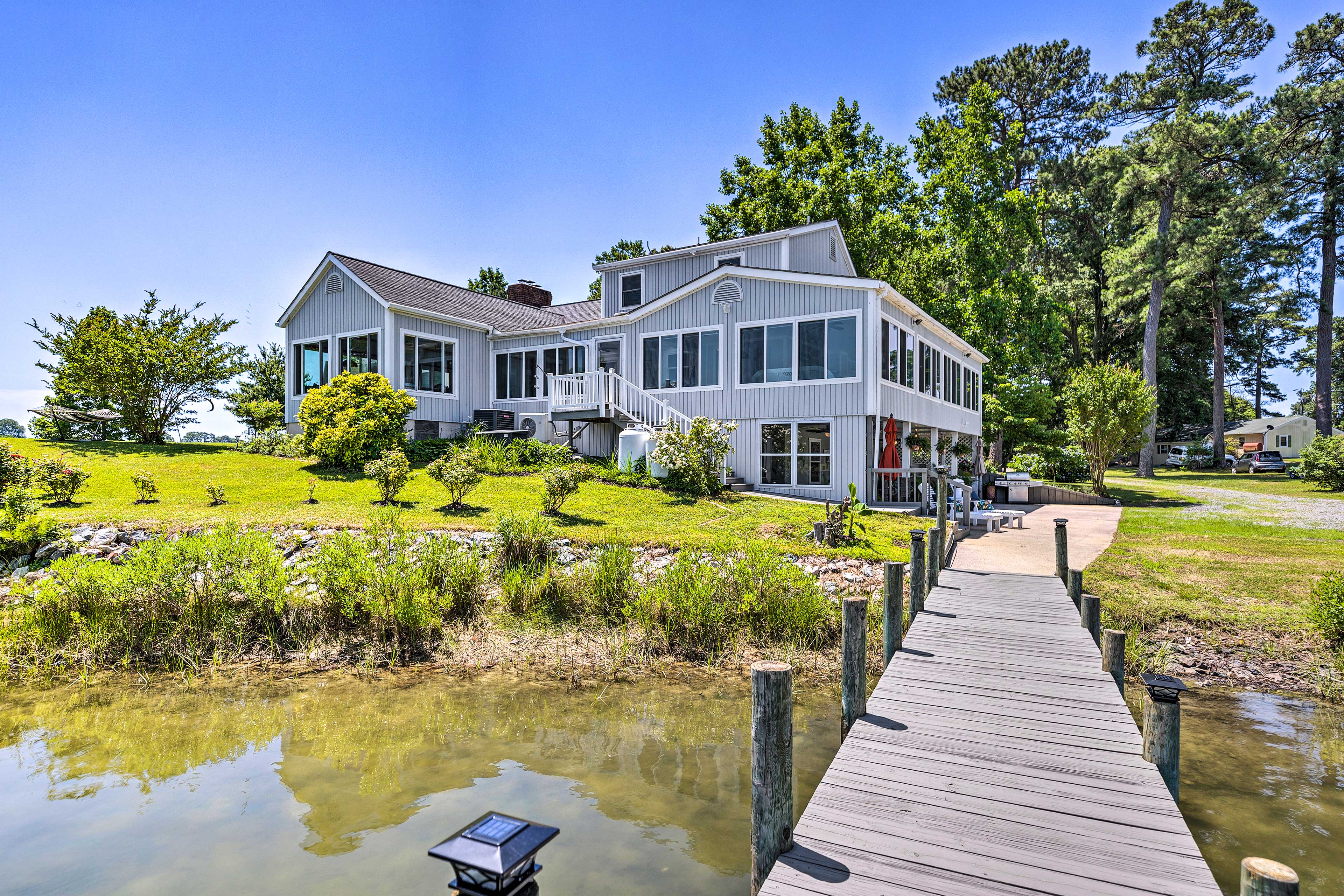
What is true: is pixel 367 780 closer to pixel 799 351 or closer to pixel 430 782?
pixel 430 782

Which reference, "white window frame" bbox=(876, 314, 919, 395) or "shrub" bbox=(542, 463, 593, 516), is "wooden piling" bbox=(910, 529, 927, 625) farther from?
"white window frame" bbox=(876, 314, 919, 395)

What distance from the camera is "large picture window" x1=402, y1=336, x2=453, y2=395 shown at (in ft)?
72.2

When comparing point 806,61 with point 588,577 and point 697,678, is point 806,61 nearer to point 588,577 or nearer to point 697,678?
point 588,577

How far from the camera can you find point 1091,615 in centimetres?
739

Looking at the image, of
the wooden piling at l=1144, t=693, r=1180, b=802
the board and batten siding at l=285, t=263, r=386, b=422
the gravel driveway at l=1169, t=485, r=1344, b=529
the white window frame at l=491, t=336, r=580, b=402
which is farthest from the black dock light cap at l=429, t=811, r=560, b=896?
the board and batten siding at l=285, t=263, r=386, b=422

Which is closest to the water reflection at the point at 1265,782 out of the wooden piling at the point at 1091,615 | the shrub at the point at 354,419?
the wooden piling at the point at 1091,615

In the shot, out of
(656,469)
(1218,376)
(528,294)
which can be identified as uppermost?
(528,294)

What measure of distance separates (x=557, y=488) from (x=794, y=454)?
22.8ft

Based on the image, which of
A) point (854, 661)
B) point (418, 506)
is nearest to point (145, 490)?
point (418, 506)

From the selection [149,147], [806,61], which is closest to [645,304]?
[806,61]

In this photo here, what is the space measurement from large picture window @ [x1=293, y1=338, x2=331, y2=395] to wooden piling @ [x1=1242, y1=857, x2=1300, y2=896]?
25.2m

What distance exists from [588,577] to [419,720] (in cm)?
340

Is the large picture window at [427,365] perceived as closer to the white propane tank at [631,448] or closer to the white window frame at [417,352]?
the white window frame at [417,352]

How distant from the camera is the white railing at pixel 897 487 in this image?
1605 cm
